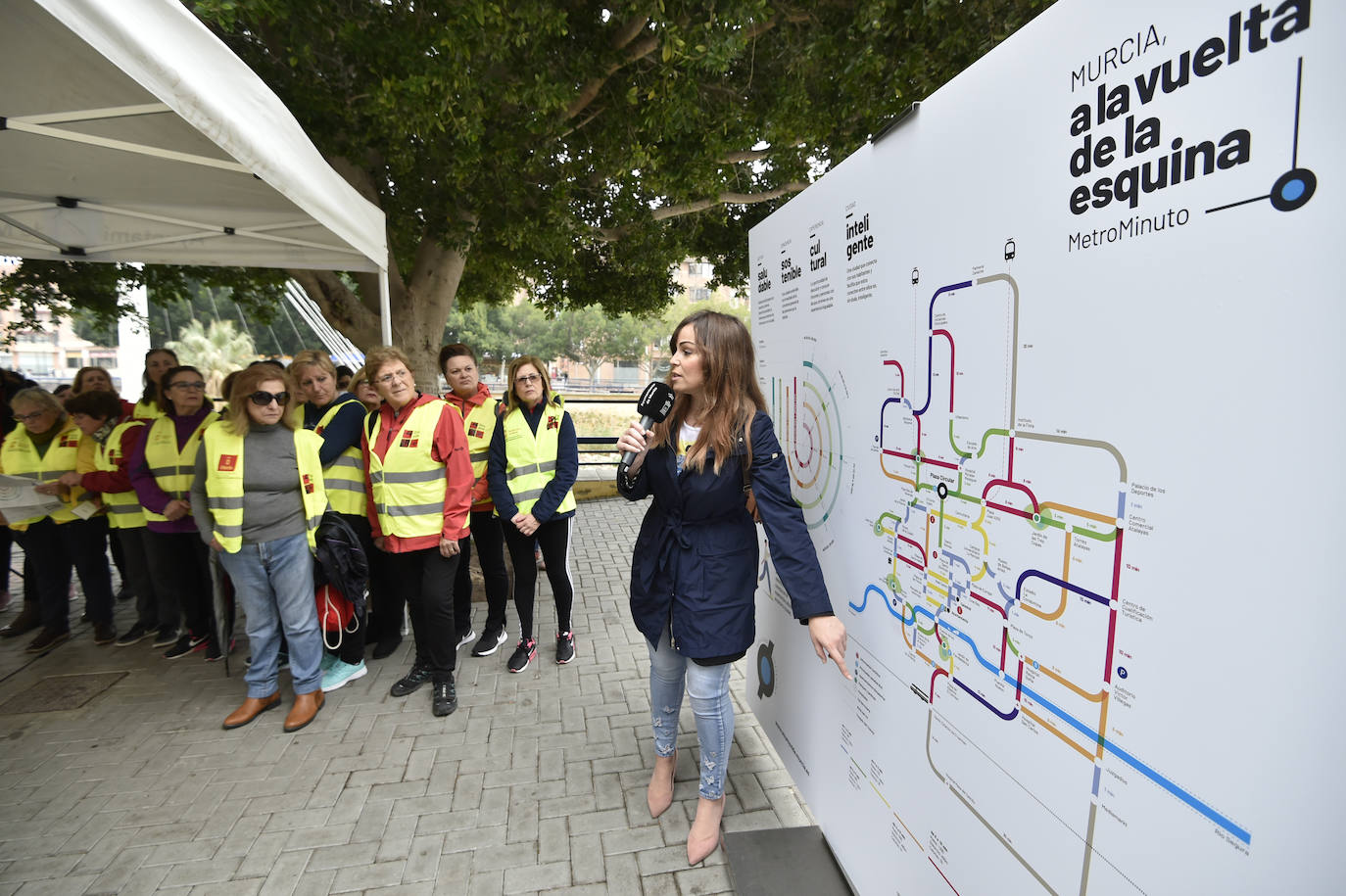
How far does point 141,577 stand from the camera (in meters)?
4.37

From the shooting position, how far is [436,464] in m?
3.37

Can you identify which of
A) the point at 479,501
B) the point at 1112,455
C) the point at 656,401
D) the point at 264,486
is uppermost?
the point at 656,401

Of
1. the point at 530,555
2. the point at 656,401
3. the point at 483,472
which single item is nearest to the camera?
the point at 656,401

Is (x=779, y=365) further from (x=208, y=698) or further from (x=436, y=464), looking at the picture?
(x=208, y=698)

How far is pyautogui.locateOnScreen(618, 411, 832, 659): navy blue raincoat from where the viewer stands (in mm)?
2064

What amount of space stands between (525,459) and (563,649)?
1.39m

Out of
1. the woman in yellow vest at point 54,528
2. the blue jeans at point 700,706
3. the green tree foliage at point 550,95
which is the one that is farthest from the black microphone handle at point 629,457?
the woman in yellow vest at point 54,528

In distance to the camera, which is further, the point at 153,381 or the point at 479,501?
the point at 153,381

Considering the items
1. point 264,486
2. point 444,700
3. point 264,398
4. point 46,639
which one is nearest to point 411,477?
point 264,486

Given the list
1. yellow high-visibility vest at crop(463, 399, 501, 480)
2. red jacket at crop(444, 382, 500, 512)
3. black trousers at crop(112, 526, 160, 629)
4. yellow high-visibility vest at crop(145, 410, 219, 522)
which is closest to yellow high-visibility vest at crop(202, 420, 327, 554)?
yellow high-visibility vest at crop(145, 410, 219, 522)

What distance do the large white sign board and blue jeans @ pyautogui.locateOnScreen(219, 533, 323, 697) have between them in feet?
10.1

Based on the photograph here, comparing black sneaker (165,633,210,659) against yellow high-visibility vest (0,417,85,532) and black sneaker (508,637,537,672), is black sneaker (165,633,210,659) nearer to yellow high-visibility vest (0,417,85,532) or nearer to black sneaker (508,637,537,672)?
yellow high-visibility vest (0,417,85,532)

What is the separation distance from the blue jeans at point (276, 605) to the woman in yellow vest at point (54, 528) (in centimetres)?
188

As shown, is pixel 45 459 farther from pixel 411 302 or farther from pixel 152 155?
pixel 411 302
